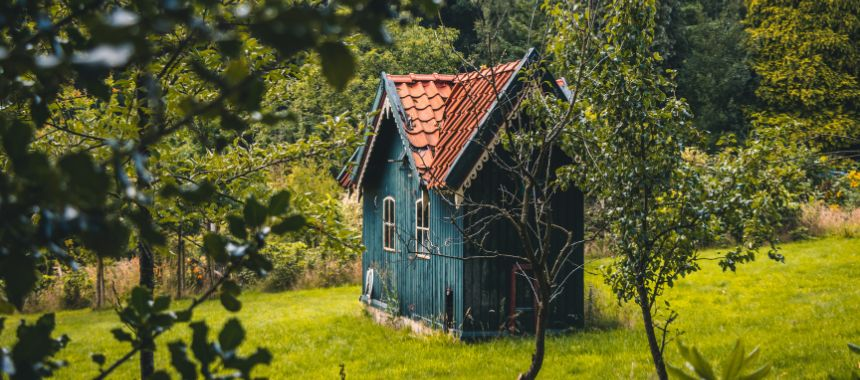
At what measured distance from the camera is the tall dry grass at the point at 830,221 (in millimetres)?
20406

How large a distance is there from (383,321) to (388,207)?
208 cm

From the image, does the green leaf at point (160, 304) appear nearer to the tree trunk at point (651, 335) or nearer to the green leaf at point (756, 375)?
the green leaf at point (756, 375)

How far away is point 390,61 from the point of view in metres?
23.9

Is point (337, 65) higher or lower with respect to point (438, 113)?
lower

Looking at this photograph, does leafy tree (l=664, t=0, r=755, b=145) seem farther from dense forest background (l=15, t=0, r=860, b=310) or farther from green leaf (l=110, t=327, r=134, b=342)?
green leaf (l=110, t=327, r=134, b=342)

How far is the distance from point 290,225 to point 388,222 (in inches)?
478

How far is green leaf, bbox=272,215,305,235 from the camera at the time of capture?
134cm

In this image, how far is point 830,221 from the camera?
2105cm

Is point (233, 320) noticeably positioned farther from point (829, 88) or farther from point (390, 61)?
point (829, 88)

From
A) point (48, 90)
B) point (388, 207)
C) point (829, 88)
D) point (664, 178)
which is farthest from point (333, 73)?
point (829, 88)

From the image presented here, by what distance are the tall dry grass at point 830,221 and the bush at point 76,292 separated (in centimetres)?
1892

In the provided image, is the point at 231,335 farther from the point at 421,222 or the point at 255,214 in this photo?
the point at 421,222

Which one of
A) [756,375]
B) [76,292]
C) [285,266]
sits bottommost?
[76,292]

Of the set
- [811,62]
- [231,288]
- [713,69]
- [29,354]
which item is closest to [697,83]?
[713,69]
